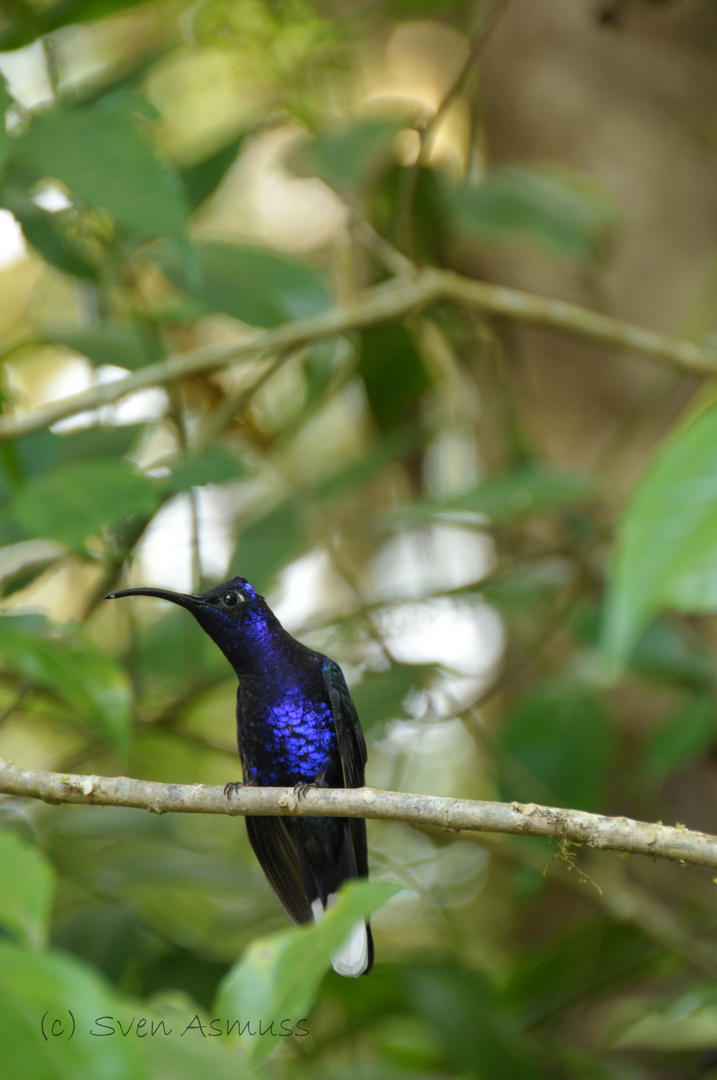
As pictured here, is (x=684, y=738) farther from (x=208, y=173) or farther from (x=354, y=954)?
(x=208, y=173)

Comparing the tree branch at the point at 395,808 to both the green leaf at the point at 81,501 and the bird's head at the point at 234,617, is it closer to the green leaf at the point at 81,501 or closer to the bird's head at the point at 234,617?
the bird's head at the point at 234,617

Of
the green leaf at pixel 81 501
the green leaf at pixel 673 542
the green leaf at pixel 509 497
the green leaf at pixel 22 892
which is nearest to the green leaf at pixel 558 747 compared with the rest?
the green leaf at pixel 509 497

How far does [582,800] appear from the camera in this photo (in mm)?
3166

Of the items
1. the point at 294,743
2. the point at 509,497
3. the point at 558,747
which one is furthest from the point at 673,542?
the point at 558,747

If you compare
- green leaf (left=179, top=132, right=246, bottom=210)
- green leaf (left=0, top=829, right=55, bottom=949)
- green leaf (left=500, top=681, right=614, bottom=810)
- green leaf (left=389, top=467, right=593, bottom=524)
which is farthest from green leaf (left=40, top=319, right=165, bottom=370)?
green leaf (left=0, top=829, right=55, bottom=949)

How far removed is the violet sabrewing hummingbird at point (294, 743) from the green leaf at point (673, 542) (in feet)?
3.34

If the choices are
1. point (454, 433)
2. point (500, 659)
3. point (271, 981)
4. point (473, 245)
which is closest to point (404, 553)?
point (454, 433)

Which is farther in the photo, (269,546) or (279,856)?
(269,546)

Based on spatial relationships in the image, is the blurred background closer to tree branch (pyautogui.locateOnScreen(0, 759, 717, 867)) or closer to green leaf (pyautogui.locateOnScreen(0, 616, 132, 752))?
green leaf (pyautogui.locateOnScreen(0, 616, 132, 752))

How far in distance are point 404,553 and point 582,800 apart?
310 cm

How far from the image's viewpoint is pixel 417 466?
5.28m

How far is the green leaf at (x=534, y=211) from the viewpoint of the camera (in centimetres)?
336

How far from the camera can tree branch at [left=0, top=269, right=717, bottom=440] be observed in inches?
110

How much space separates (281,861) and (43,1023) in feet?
3.78
